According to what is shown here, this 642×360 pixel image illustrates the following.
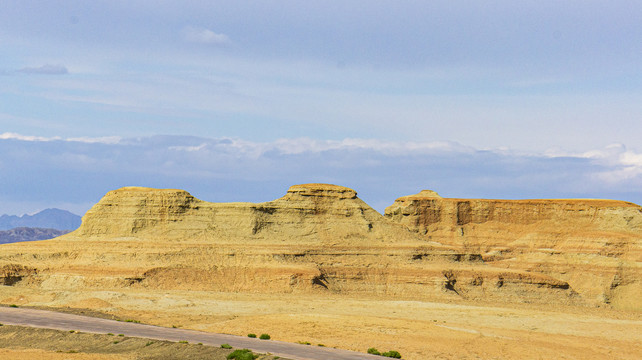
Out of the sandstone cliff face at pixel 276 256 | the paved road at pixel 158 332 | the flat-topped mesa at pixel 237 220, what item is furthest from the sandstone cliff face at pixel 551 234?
the paved road at pixel 158 332

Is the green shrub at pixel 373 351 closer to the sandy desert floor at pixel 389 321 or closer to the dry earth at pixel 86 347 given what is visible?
the sandy desert floor at pixel 389 321

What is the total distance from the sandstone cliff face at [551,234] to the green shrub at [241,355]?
64848 mm

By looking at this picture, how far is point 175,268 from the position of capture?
7238cm

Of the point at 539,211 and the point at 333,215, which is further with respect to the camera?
the point at 539,211

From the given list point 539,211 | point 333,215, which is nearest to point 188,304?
point 333,215

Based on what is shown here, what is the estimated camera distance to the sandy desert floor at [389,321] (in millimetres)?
40875

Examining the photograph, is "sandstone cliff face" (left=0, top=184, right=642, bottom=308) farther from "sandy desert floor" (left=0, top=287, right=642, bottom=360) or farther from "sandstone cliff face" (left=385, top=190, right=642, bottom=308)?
"sandy desert floor" (left=0, top=287, right=642, bottom=360)

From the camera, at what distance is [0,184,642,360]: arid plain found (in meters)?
46.5

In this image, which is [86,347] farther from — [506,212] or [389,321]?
[506,212]

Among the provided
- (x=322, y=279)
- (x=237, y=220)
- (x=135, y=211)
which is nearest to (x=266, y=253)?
(x=322, y=279)

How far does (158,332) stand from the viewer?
38.9 metres

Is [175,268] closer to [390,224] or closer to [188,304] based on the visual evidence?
[188,304]

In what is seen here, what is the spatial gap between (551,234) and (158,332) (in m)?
82.9

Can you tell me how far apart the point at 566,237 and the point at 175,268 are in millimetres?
58669
